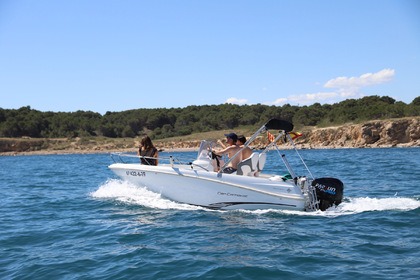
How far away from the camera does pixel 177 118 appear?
8544 cm

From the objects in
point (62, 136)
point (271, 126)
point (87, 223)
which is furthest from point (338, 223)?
point (62, 136)

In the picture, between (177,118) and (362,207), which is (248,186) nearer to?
(362,207)

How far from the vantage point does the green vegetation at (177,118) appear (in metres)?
68.2

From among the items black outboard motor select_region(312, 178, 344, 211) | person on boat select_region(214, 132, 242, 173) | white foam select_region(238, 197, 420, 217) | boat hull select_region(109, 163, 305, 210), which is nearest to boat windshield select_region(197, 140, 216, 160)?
person on boat select_region(214, 132, 242, 173)

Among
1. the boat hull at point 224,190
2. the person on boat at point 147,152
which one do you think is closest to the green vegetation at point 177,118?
the person on boat at point 147,152

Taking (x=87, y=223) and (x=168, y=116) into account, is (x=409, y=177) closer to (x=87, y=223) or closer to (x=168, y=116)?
(x=87, y=223)

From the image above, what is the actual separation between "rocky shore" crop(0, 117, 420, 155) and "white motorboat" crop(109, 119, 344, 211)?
37727 mm

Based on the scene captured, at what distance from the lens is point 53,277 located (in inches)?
255

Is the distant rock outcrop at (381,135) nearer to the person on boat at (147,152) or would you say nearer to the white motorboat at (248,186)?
the person on boat at (147,152)

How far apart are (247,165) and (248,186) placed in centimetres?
68

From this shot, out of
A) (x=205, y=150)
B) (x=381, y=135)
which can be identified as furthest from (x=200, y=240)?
(x=381, y=135)

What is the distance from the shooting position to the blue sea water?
257 inches

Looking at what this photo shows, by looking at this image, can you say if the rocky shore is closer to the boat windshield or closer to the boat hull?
the boat windshield

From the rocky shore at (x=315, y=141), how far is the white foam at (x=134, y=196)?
3573 cm
